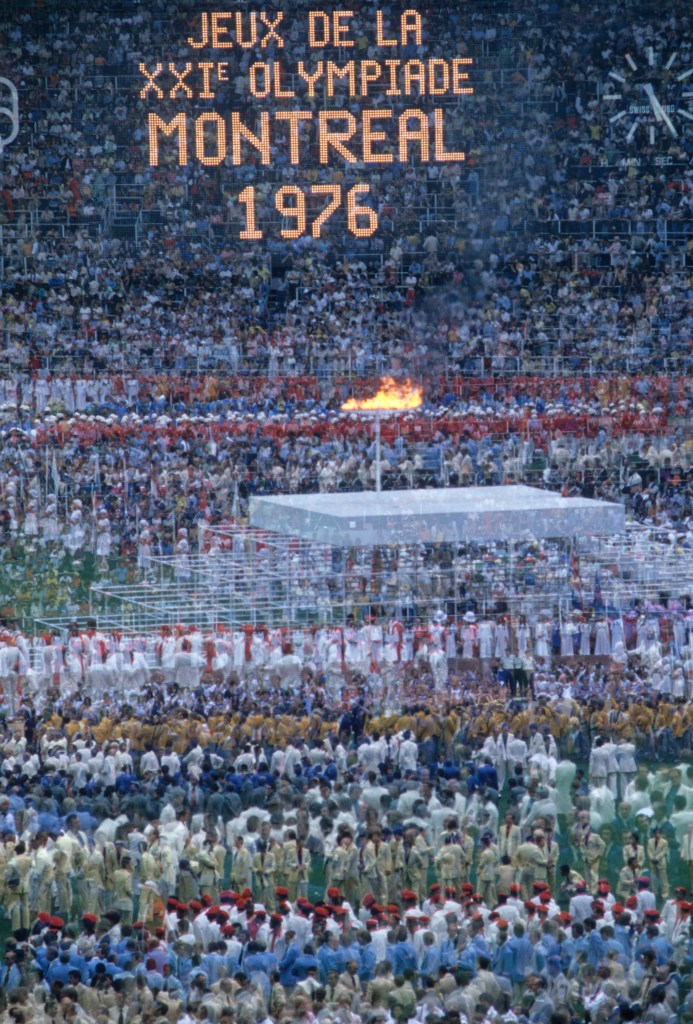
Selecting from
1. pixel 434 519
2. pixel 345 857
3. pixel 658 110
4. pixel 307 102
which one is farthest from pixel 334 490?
pixel 345 857

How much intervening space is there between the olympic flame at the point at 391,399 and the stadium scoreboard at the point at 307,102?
2.71m

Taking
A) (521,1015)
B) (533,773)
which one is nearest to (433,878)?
(533,773)

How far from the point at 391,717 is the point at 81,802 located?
5.20 metres

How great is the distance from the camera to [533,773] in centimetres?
2145

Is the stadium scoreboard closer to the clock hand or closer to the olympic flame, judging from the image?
the olympic flame

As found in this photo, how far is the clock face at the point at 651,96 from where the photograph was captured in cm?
4331

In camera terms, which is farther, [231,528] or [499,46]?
[499,46]

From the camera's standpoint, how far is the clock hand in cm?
4319

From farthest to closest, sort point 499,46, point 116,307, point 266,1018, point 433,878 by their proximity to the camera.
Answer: point 499,46 < point 116,307 < point 433,878 < point 266,1018

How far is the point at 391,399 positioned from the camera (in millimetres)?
37875

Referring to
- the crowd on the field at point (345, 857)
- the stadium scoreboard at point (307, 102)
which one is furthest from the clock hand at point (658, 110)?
the crowd on the field at point (345, 857)

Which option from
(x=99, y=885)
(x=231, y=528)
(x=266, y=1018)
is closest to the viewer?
(x=266, y=1018)

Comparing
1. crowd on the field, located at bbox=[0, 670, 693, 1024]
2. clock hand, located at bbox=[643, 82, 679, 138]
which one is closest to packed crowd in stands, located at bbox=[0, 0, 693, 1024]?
crowd on the field, located at bbox=[0, 670, 693, 1024]

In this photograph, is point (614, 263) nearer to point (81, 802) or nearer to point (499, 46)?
point (499, 46)
